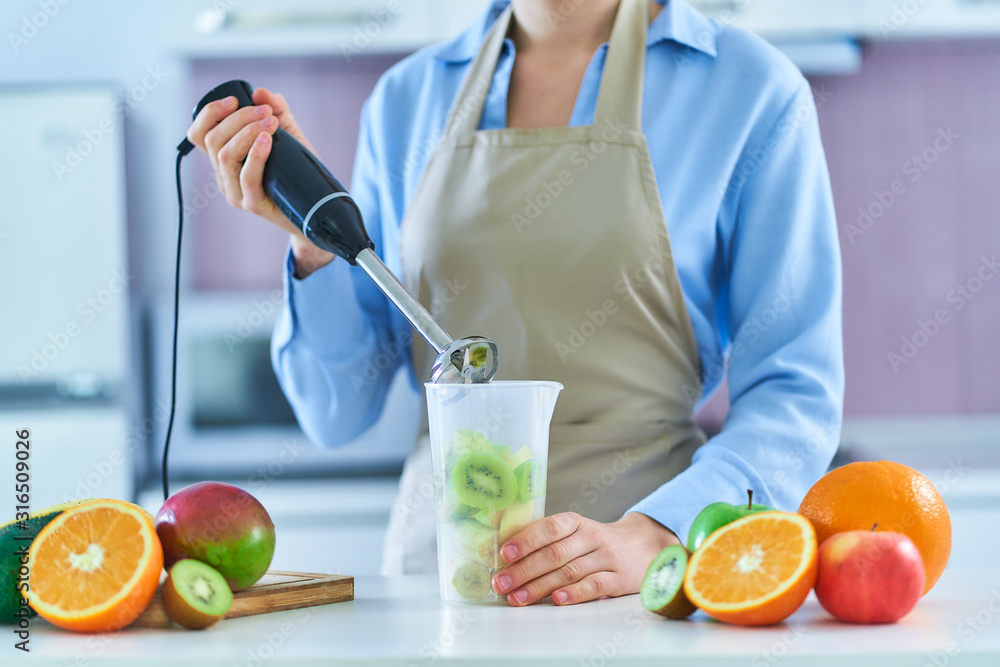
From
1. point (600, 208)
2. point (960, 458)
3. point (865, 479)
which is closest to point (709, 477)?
point (865, 479)

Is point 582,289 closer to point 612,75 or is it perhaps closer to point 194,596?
point 612,75

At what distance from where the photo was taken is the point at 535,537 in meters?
0.64

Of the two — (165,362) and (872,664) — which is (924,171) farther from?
(872,664)

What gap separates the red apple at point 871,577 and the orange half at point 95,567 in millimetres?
406

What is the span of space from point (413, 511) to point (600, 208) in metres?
0.37

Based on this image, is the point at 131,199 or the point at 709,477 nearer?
the point at 709,477

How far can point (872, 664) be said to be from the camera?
47 centimetres

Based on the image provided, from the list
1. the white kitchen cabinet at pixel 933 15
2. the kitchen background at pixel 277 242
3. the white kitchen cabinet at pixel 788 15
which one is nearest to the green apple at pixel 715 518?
the kitchen background at pixel 277 242

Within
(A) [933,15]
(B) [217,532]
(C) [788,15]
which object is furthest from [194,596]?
(A) [933,15]

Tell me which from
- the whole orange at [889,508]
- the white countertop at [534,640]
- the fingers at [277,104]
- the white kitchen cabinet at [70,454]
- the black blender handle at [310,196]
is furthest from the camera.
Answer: the white kitchen cabinet at [70,454]

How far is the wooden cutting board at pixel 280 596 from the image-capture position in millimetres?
576

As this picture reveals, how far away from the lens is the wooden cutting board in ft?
1.89

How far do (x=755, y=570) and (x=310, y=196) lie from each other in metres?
0.44

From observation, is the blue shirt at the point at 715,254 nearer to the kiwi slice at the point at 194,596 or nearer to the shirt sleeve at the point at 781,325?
the shirt sleeve at the point at 781,325
